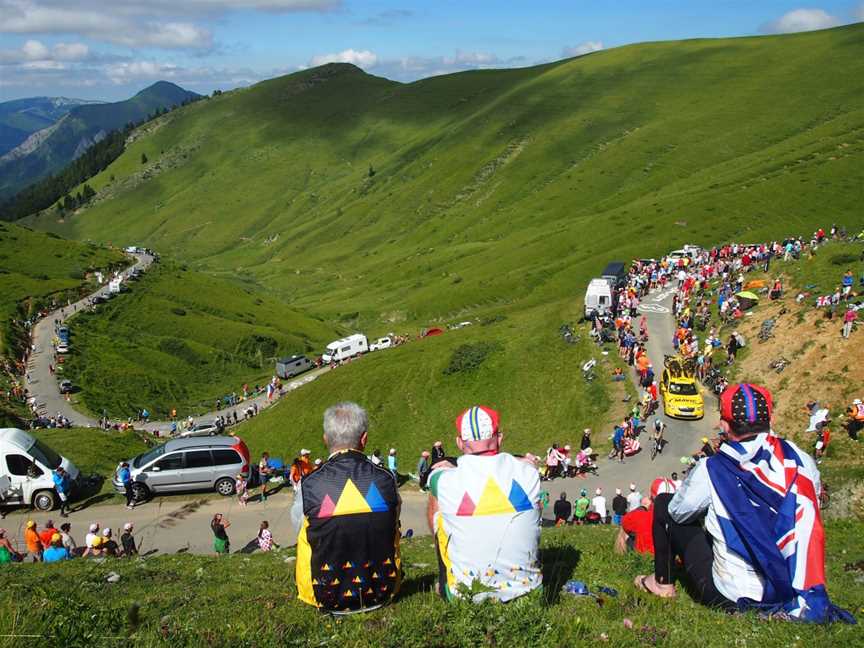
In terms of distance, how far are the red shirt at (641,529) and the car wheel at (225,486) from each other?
1741 centimetres

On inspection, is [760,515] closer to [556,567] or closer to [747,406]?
[747,406]

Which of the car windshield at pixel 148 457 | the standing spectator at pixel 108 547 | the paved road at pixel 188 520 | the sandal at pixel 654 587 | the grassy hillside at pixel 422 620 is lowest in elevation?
the paved road at pixel 188 520

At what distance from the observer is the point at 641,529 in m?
9.81

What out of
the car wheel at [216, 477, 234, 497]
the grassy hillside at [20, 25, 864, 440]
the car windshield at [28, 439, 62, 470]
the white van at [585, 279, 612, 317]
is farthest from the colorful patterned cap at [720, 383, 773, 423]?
the white van at [585, 279, 612, 317]

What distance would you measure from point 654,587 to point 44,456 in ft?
74.2

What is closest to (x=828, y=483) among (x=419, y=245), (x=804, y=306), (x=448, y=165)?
(x=804, y=306)

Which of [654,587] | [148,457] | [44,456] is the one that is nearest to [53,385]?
[44,456]

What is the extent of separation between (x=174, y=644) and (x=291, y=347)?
8162 centimetres

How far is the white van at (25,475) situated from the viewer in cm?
2205

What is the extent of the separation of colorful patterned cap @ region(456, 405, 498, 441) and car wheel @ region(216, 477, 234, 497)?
63.8 feet

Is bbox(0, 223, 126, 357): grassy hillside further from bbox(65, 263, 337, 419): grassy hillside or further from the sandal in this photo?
the sandal

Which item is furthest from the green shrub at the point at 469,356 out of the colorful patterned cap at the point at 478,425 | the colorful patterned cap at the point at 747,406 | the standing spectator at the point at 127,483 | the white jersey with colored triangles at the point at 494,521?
the colorful patterned cap at the point at 747,406

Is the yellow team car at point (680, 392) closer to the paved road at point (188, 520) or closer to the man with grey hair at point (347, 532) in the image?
the paved road at point (188, 520)

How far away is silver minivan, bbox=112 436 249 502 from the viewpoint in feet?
76.4
